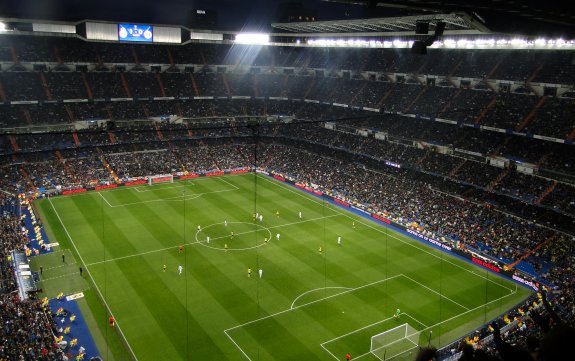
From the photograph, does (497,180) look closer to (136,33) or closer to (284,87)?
(284,87)

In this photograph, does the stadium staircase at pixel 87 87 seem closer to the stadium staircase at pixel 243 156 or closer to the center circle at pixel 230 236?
the stadium staircase at pixel 243 156

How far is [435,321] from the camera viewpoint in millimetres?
25891

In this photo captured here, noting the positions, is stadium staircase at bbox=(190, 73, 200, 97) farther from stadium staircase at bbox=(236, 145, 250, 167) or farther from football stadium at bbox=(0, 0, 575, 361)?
stadium staircase at bbox=(236, 145, 250, 167)

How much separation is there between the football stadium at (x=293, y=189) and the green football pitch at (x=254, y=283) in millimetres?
161

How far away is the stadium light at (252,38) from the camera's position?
2749 inches

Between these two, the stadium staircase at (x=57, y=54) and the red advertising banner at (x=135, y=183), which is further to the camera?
the stadium staircase at (x=57, y=54)

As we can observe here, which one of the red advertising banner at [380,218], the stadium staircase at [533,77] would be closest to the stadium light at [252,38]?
the red advertising banner at [380,218]

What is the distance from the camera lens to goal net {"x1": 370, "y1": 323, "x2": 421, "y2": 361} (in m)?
22.4

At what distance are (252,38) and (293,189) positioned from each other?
29615mm

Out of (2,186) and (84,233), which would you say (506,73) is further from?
(2,186)

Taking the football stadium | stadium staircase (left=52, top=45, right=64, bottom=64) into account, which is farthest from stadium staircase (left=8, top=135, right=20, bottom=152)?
stadium staircase (left=52, top=45, right=64, bottom=64)

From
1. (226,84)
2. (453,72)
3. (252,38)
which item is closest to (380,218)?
(453,72)

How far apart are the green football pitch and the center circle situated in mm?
89

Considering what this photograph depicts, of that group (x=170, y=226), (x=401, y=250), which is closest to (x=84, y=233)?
(x=170, y=226)
